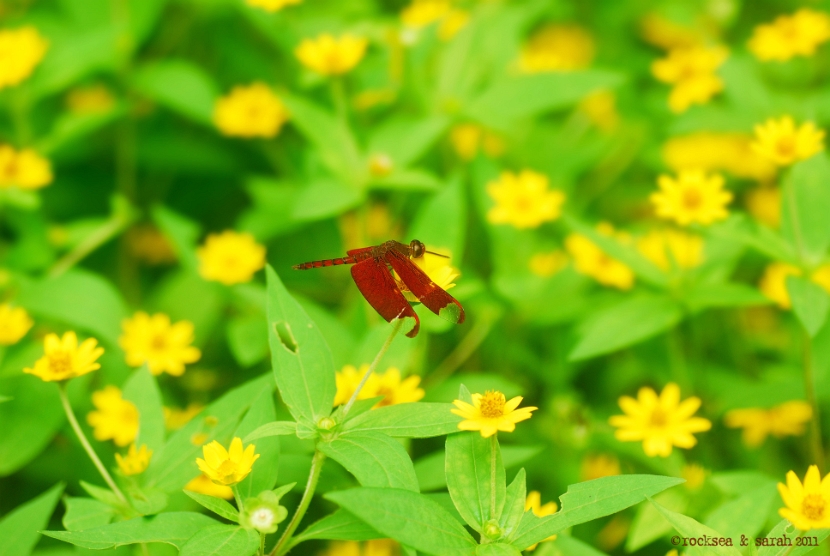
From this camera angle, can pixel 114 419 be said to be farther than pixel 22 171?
No

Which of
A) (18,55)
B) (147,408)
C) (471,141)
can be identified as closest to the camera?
(147,408)

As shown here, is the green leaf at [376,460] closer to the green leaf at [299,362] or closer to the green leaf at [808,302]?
the green leaf at [299,362]

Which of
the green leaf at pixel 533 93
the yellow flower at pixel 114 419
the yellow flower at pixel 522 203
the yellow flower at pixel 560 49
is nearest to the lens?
the yellow flower at pixel 114 419

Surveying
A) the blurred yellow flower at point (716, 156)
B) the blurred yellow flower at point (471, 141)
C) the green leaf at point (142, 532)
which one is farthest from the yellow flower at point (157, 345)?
the blurred yellow flower at point (716, 156)

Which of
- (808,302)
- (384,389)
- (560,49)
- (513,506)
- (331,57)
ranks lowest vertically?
(513,506)

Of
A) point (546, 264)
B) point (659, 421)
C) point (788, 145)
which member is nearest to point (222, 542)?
point (659, 421)

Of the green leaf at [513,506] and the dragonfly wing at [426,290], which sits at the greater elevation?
the dragonfly wing at [426,290]

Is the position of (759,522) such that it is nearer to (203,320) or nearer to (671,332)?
(671,332)

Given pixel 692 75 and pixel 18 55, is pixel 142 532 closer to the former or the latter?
pixel 18 55
